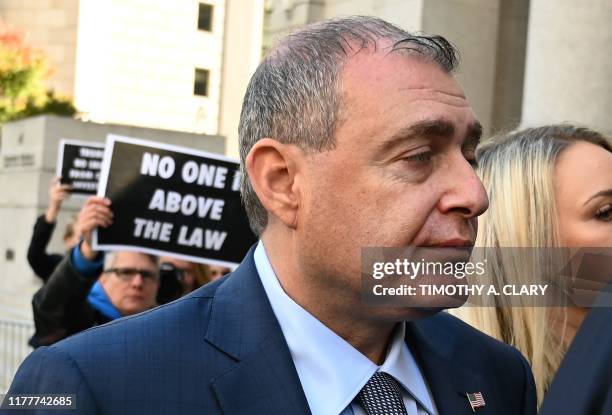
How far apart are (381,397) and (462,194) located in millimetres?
495

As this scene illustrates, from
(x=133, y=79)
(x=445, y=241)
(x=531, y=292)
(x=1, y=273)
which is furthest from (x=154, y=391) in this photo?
(x=133, y=79)

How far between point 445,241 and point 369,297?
8.6 inches

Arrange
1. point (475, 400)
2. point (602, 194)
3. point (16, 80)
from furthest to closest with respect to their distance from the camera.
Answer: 1. point (16, 80)
2. point (602, 194)
3. point (475, 400)

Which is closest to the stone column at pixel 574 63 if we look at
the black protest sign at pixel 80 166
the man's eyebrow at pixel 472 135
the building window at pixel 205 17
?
the black protest sign at pixel 80 166

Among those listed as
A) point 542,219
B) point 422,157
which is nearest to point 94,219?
point 542,219

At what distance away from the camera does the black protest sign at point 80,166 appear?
7.18 metres

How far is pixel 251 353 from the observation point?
2.09 m

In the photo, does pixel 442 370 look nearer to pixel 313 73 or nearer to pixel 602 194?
pixel 313 73

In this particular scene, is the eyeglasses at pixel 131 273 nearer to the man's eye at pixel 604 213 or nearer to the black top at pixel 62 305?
the black top at pixel 62 305

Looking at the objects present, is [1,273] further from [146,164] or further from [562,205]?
[562,205]

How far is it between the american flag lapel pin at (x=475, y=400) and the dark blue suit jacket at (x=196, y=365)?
1 cm

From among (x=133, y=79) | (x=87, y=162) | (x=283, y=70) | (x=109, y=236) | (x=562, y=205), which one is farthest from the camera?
(x=133, y=79)

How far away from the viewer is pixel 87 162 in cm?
720

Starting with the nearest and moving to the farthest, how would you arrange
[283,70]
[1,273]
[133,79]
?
[283,70] < [1,273] < [133,79]
